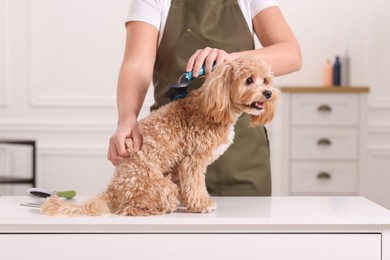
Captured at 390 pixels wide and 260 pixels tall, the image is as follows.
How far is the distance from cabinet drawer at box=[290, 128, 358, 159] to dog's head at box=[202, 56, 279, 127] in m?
3.03

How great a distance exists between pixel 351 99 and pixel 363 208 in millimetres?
2986

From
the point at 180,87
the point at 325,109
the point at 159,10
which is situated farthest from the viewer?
the point at 325,109

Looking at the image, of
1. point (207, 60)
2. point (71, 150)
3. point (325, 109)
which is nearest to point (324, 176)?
point (325, 109)

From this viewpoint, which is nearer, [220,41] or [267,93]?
[267,93]

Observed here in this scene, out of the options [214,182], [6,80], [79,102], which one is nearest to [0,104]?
[6,80]

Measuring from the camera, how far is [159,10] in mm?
1943

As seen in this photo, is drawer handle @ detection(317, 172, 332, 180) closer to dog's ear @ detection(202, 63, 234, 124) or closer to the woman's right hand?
the woman's right hand

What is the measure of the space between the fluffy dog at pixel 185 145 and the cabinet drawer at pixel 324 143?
298 centimetres

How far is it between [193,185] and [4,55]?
3.70 metres

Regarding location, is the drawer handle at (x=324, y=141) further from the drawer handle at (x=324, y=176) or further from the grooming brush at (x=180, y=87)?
the grooming brush at (x=180, y=87)

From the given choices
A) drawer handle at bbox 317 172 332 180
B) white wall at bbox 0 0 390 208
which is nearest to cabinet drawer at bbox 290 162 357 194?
drawer handle at bbox 317 172 332 180

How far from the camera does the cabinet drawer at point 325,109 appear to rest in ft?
14.4

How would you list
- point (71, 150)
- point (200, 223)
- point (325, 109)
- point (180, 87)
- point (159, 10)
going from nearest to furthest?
point (200, 223)
point (180, 87)
point (159, 10)
point (325, 109)
point (71, 150)

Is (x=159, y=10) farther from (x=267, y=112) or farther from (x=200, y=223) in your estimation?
(x=200, y=223)
